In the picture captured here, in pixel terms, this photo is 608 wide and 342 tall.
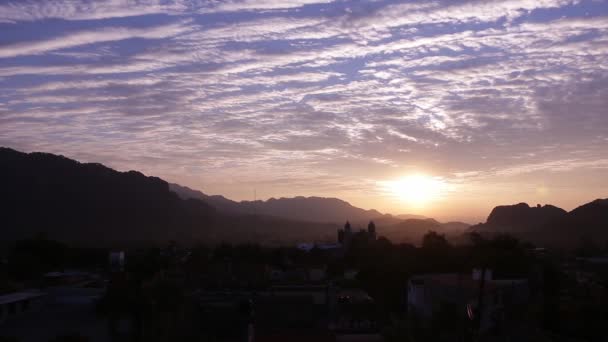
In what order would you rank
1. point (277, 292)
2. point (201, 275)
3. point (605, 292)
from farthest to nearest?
point (201, 275) < point (277, 292) < point (605, 292)

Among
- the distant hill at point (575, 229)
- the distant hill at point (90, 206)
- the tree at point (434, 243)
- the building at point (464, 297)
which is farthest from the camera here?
the distant hill at point (90, 206)

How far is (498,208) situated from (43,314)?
16965cm

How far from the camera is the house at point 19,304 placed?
28297 millimetres

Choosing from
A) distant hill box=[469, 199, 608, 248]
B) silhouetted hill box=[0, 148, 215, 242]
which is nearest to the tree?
distant hill box=[469, 199, 608, 248]

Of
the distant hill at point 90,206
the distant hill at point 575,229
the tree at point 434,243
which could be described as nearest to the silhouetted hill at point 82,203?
the distant hill at point 90,206

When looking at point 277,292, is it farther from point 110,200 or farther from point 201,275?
point 110,200

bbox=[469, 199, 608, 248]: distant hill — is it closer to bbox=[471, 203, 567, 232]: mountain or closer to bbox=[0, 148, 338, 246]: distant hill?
bbox=[471, 203, 567, 232]: mountain

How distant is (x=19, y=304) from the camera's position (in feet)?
97.1

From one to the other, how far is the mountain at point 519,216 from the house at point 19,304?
5366 inches

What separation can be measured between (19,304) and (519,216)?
156 meters

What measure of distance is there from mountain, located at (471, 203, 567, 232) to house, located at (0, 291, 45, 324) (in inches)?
5366

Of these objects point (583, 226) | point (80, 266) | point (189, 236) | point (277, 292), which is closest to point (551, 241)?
point (583, 226)

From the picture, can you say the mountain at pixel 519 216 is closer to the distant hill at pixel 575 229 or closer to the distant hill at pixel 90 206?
the distant hill at pixel 575 229

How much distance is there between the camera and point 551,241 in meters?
107
